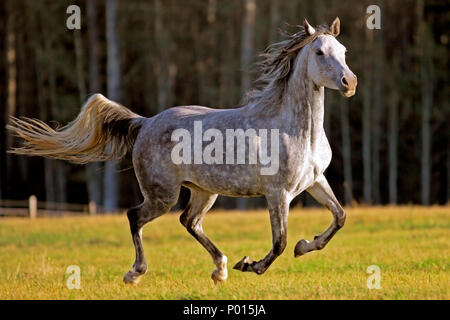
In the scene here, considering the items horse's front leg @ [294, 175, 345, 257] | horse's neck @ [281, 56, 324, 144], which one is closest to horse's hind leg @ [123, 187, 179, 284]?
horse's front leg @ [294, 175, 345, 257]

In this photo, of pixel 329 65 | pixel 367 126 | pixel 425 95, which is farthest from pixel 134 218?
A: pixel 425 95

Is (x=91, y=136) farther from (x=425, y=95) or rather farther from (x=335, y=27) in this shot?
(x=425, y=95)

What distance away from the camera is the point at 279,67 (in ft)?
31.1

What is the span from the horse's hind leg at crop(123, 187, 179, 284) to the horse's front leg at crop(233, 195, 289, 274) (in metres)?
1.44

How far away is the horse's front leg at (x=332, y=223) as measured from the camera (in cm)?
916

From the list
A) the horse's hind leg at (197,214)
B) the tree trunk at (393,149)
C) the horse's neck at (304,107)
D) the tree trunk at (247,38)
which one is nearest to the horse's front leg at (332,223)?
the horse's neck at (304,107)

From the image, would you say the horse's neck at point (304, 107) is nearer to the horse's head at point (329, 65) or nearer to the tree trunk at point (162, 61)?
the horse's head at point (329, 65)

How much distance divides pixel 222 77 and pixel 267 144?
108 ft

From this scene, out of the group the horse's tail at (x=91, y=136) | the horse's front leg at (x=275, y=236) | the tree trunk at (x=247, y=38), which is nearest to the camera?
the horse's front leg at (x=275, y=236)

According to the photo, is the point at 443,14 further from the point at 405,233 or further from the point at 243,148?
the point at 243,148

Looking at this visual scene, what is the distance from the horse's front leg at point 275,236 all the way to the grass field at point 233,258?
0.74ft

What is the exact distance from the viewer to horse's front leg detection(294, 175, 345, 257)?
30.0ft

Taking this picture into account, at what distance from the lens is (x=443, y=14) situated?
39.8 metres

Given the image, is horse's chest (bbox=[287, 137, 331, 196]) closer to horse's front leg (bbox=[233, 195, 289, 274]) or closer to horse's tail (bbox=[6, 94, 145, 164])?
horse's front leg (bbox=[233, 195, 289, 274])
